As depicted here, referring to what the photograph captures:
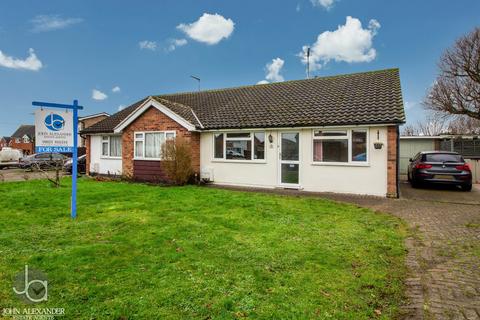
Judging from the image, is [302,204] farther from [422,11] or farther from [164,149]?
[422,11]

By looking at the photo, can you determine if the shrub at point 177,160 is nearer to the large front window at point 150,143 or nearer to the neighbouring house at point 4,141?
the large front window at point 150,143

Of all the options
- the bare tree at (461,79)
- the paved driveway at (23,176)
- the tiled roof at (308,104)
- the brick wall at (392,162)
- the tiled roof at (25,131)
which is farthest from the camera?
the tiled roof at (25,131)

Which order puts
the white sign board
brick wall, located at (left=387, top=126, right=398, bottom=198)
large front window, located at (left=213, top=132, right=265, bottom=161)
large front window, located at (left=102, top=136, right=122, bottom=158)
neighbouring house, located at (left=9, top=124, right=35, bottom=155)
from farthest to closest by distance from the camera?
neighbouring house, located at (left=9, top=124, right=35, bottom=155)
large front window, located at (left=102, top=136, right=122, bottom=158)
large front window, located at (left=213, top=132, right=265, bottom=161)
brick wall, located at (left=387, top=126, right=398, bottom=198)
the white sign board

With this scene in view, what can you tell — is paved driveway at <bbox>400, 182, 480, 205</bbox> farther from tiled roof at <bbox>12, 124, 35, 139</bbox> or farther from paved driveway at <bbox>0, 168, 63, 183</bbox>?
tiled roof at <bbox>12, 124, 35, 139</bbox>

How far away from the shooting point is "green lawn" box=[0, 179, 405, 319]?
2930mm

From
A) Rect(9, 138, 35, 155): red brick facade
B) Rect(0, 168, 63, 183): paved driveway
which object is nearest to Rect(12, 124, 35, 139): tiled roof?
Rect(9, 138, 35, 155): red brick facade

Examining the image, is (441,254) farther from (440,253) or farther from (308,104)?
(308,104)

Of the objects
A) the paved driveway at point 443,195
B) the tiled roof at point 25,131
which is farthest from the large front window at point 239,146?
the tiled roof at point 25,131

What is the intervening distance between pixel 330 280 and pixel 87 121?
130 ft

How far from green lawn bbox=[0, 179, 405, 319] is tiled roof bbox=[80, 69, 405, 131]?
4.50 m

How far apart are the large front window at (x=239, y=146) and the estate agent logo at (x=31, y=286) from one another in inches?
370

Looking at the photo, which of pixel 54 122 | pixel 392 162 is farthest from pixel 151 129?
pixel 392 162

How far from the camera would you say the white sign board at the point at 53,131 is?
6242mm

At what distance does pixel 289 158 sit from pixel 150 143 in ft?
22.9
